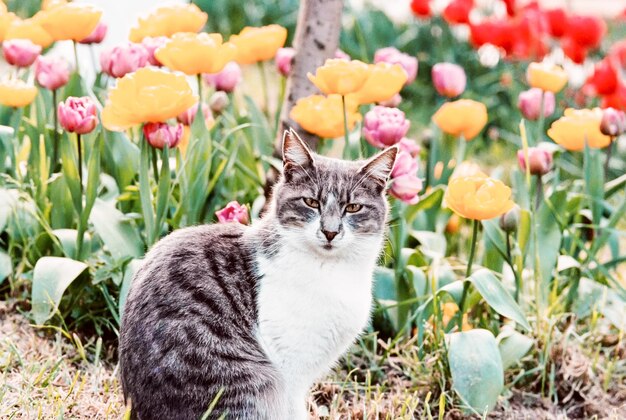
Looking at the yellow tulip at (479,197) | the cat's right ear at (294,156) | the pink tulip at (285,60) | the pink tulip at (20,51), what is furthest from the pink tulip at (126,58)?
the yellow tulip at (479,197)

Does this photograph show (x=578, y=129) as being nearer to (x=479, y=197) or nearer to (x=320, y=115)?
(x=479, y=197)

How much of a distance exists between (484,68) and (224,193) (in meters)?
3.22

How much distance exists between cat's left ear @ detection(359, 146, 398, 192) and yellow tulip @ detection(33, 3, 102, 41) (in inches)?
50.7

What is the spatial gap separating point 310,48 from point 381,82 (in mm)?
709

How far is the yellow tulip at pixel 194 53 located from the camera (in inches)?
134

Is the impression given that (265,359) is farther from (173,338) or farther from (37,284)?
(37,284)

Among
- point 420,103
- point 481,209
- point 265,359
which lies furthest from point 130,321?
Result: point 420,103

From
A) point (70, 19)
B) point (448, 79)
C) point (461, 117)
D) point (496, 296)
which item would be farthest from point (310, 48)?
point (496, 296)

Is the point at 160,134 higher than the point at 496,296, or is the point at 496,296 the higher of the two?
the point at 160,134

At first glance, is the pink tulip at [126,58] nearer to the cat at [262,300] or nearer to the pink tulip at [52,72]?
the pink tulip at [52,72]

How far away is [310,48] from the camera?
165 inches

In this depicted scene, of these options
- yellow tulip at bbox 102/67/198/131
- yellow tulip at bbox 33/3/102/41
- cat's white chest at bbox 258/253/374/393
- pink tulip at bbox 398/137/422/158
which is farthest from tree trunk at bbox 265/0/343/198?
cat's white chest at bbox 258/253/374/393

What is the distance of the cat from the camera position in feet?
8.61

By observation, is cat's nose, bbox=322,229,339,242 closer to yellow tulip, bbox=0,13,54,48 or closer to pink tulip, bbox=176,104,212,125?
pink tulip, bbox=176,104,212,125
